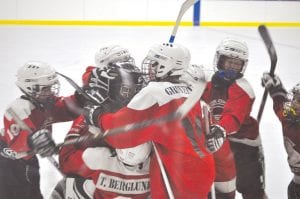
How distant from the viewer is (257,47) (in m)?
4.09

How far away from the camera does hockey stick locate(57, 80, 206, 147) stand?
3.94 feet

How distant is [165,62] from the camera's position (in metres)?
1.39

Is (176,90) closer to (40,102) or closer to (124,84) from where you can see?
(124,84)

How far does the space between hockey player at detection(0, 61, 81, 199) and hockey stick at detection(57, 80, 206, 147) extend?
0.15m

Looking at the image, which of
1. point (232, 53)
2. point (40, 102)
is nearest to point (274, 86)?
point (232, 53)

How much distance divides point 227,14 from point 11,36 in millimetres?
2699

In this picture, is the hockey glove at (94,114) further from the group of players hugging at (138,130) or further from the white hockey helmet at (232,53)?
the white hockey helmet at (232,53)

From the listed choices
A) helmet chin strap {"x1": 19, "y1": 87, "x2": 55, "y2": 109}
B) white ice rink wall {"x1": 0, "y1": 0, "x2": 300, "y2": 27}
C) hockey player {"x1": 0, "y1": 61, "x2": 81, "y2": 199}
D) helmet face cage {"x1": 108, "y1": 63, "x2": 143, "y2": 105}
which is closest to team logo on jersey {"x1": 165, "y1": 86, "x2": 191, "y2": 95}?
helmet face cage {"x1": 108, "y1": 63, "x2": 143, "y2": 105}

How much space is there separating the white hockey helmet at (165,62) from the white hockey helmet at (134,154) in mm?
190

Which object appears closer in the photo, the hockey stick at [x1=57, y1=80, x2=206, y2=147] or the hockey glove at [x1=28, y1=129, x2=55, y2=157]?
the hockey stick at [x1=57, y1=80, x2=206, y2=147]

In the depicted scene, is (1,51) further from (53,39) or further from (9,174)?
(9,174)

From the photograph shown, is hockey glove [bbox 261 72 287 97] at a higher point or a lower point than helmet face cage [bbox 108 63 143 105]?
lower

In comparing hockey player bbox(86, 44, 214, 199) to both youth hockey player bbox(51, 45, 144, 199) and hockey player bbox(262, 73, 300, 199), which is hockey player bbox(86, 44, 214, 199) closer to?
youth hockey player bbox(51, 45, 144, 199)

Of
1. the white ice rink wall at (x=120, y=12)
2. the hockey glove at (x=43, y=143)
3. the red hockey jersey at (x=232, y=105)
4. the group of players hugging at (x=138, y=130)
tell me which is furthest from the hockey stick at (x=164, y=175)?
the white ice rink wall at (x=120, y=12)
